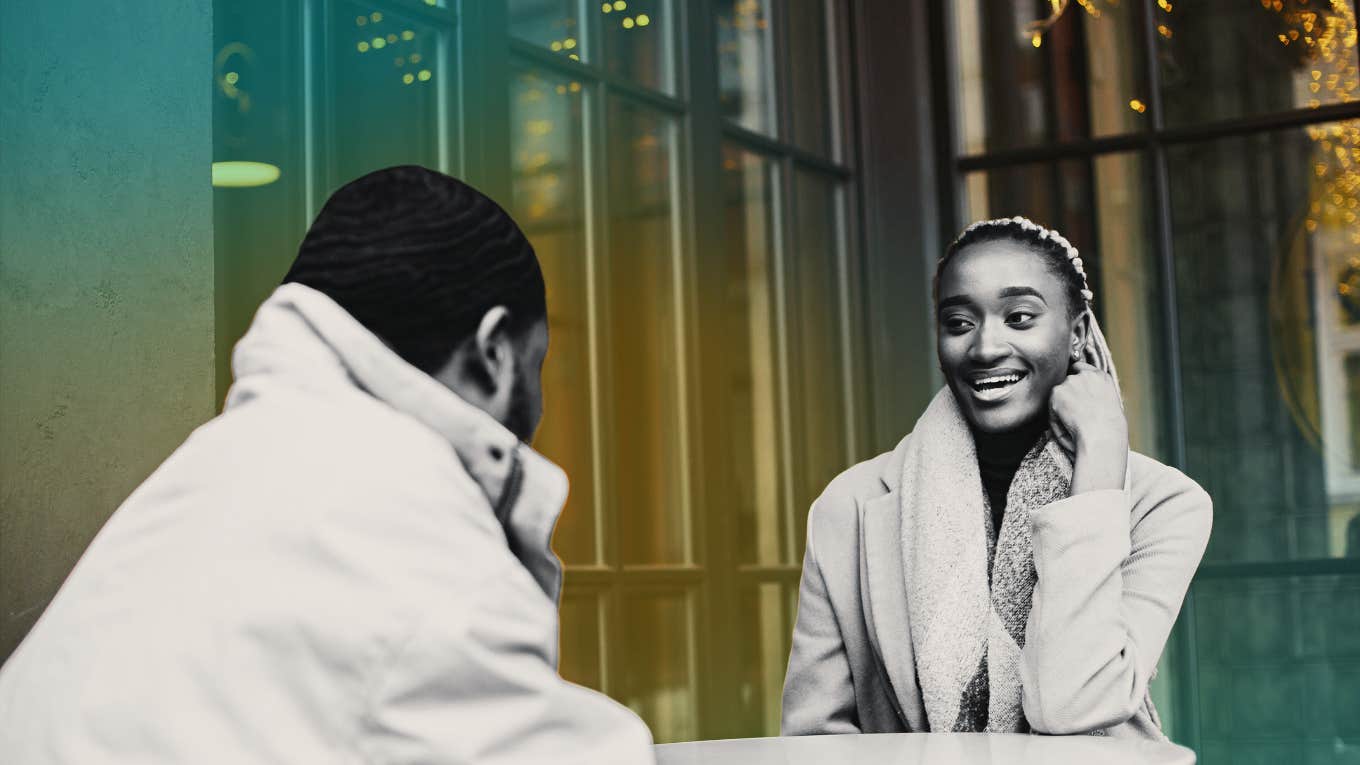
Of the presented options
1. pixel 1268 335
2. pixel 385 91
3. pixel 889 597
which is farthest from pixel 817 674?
pixel 1268 335

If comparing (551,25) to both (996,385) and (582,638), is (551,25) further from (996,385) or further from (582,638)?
Answer: (996,385)

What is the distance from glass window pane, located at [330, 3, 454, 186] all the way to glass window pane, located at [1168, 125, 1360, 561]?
2.85 m

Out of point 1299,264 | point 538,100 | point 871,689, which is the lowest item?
point 871,689

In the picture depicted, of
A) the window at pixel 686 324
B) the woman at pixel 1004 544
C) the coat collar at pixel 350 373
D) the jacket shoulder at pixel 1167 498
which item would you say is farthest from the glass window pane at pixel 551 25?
the coat collar at pixel 350 373

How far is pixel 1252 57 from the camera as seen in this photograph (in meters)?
4.95

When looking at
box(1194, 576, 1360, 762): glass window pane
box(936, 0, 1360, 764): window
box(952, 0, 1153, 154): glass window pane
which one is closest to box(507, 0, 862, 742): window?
box(952, 0, 1153, 154): glass window pane

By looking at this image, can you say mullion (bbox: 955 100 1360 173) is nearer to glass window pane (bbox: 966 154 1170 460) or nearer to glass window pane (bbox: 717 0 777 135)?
glass window pane (bbox: 966 154 1170 460)

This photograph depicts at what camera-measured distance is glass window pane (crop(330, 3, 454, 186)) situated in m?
3.01

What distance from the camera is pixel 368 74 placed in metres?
3.08

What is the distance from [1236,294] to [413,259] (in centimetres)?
436

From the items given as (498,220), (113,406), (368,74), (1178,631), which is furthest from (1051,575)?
(1178,631)

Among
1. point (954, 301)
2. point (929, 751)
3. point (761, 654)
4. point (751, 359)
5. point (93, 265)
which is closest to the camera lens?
point (929, 751)

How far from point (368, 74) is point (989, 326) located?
63.6 inches

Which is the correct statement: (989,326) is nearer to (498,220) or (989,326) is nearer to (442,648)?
(498,220)
